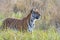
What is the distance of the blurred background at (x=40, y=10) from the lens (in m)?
10.3

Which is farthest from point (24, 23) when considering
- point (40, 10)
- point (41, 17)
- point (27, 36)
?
point (40, 10)

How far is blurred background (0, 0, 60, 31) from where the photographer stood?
1034 centimetres

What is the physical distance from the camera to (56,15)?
1073 centimetres

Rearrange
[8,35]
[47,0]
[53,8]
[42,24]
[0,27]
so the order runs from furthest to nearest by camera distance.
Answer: [47,0], [53,8], [42,24], [0,27], [8,35]

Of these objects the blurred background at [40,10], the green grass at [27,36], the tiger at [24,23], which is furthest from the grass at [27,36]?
the blurred background at [40,10]

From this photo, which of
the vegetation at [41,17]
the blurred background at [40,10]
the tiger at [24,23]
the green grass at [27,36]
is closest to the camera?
the green grass at [27,36]

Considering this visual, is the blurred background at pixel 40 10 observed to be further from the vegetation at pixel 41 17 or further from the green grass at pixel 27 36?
the green grass at pixel 27 36

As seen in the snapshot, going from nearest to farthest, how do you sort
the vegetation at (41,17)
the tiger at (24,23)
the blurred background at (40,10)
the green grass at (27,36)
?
1. the green grass at (27,36)
2. the vegetation at (41,17)
3. the tiger at (24,23)
4. the blurred background at (40,10)

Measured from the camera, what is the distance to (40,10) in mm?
11414

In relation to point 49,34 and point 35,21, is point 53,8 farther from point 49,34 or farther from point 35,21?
point 49,34

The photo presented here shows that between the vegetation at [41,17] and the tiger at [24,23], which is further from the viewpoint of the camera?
the tiger at [24,23]

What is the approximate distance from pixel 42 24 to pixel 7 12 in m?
1.76

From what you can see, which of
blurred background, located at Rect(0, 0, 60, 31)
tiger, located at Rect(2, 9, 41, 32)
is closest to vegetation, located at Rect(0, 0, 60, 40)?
blurred background, located at Rect(0, 0, 60, 31)

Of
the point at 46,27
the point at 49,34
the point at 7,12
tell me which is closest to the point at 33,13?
the point at 46,27
